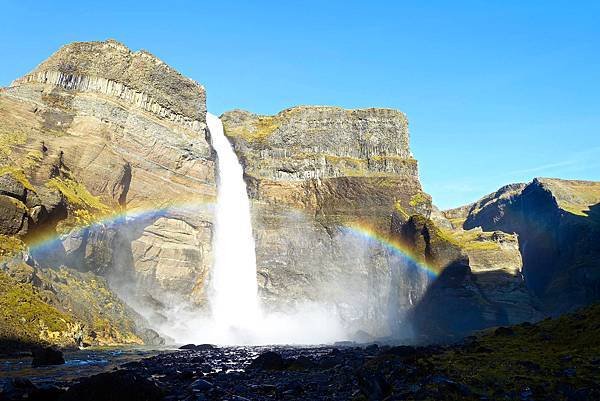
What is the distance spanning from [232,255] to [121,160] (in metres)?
28.2

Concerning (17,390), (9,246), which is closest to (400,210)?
(9,246)

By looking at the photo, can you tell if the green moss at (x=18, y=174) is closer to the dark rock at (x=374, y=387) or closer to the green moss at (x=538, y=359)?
the green moss at (x=538, y=359)

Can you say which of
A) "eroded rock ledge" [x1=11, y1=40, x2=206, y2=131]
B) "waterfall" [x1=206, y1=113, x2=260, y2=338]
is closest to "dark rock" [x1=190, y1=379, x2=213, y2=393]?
"waterfall" [x1=206, y1=113, x2=260, y2=338]

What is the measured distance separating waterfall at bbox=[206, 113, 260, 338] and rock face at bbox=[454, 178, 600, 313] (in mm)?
86898

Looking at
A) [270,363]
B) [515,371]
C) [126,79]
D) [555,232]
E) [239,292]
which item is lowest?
[270,363]

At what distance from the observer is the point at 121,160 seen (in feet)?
253

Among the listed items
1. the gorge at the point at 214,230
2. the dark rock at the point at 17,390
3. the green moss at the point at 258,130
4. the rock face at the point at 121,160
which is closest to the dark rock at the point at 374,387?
the dark rock at the point at 17,390

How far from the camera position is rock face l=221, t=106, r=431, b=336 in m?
99.5

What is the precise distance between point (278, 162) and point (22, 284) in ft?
229

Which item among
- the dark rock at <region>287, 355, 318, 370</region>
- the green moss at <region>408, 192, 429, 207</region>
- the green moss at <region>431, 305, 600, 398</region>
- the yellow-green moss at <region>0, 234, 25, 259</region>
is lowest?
the dark rock at <region>287, 355, 318, 370</region>

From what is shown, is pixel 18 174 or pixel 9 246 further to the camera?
pixel 18 174

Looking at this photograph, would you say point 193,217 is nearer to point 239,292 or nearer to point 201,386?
point 239,292

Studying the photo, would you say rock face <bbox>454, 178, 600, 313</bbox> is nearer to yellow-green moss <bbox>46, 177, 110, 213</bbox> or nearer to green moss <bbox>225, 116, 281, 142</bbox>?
green moss <bbox>225, 116, 281, 142</bbox>

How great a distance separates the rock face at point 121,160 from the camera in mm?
63000
